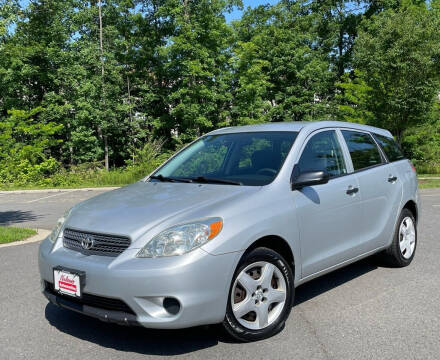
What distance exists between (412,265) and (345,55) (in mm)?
40784

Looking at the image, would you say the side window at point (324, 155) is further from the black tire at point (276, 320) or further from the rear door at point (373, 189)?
the black tire at point (276, 320)

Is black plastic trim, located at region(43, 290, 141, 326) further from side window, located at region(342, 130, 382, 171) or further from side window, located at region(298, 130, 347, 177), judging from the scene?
side window, located at region(342, 130, 382, 171)

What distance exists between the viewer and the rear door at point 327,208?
421 centimetres

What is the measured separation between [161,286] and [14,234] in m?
5.81

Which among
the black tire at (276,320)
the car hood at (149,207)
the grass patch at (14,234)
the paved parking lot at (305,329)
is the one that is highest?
the car hood at (149,207)

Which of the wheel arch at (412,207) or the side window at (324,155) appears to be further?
the wheel arch at (412,207)

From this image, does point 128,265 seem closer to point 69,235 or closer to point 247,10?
point 69,235

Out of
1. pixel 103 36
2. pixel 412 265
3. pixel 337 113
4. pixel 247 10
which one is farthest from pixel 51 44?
pixel 412 265

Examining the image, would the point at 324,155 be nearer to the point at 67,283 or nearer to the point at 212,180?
the point at 212,180

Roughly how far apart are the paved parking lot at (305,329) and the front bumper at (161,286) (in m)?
0.37

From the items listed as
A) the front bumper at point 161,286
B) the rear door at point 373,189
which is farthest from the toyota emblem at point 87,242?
the rear door at point 373,189

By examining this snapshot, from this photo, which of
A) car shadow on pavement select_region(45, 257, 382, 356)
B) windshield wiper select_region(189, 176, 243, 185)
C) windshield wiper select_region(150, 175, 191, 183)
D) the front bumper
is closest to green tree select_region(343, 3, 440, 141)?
windshield wiper select_region(150, 175, 191, 183)

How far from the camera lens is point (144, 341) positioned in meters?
3.79

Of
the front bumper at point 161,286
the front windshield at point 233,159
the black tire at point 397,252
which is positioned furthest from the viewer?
the black tire at point 397,252
